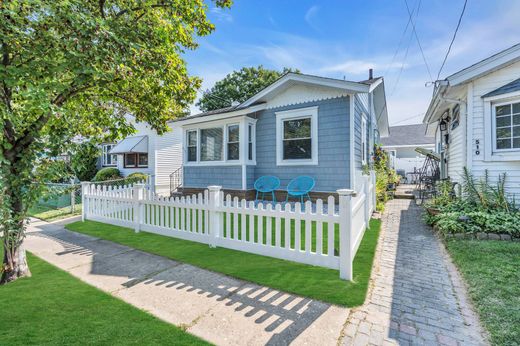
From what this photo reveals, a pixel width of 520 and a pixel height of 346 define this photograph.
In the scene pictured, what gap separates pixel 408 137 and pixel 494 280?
79.3 ft

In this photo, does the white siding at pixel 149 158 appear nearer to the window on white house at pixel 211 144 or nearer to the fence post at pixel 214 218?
the window on white house at pixel 211 144

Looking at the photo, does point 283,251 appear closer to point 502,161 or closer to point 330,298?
point 330,298

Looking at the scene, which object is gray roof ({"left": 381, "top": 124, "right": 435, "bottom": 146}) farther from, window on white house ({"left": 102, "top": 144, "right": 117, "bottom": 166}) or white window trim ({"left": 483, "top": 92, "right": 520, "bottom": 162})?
window on white house ({"left": 102, "top": 144, "right": 117, "bottom": 166})

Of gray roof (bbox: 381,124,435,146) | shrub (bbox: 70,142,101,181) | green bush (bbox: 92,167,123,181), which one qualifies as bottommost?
green bush (bbox: 92,167,123,181)

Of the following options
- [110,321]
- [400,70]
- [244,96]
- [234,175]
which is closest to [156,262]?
[110,321]

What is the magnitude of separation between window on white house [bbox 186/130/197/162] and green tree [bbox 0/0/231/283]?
230 inches

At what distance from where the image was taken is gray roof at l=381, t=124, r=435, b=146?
23.2 meters

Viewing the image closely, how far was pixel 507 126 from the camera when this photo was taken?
5.90 meters

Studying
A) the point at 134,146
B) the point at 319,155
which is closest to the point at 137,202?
the point at 319,155

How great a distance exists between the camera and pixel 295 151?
347 inches

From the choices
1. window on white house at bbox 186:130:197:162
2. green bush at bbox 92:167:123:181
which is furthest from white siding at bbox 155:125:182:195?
window on white house at bbox 186:130:197:162

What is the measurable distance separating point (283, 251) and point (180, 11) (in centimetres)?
416

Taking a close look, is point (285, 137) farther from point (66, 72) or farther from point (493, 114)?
point (66, 72)

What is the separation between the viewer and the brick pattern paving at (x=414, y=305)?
88.2 inches
